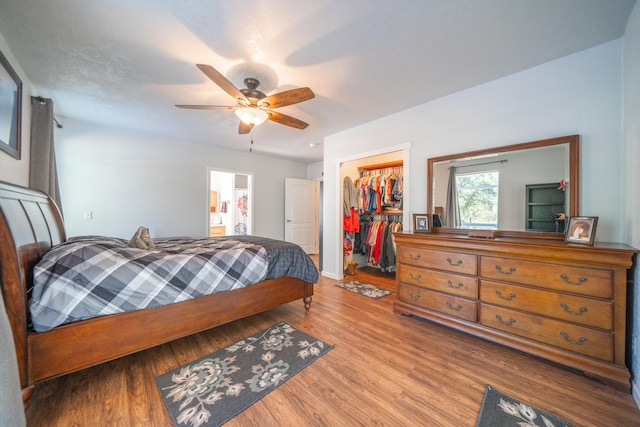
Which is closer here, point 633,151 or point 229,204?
point 633,151

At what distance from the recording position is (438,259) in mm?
2191

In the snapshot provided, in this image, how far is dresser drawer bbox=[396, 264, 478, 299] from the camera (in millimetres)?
2004

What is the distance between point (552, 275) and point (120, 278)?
3009 millimetres

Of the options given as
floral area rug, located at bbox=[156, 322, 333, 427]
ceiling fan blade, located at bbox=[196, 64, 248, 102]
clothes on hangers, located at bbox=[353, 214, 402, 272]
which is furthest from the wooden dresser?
ceiling fan blade, located at bbox=[196, 64, 248, 102]

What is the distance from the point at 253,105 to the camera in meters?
2.13

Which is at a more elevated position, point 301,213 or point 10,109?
point 10,109

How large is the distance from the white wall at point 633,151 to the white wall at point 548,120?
90mm

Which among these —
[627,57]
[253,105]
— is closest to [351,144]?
[253,105]

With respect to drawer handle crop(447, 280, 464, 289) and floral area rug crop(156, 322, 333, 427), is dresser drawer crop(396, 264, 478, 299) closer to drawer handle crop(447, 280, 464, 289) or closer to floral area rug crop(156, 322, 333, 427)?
drawer handle crop(447, 280, 464, 289)

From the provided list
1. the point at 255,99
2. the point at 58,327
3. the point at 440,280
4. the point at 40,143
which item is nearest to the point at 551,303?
the point at 440,280

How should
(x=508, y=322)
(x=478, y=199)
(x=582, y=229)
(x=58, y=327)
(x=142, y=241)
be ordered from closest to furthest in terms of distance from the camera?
(x=58, y=327) → (x=582, y=229) → (x=508, y=322) → (x=142, y=241) → (x=478, y=199)

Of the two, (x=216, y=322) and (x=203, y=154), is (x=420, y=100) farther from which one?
(x=203, y=154)

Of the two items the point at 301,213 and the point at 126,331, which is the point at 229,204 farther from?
the point at 126,331

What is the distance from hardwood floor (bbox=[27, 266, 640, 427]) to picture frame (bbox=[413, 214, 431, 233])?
41.6 inches
